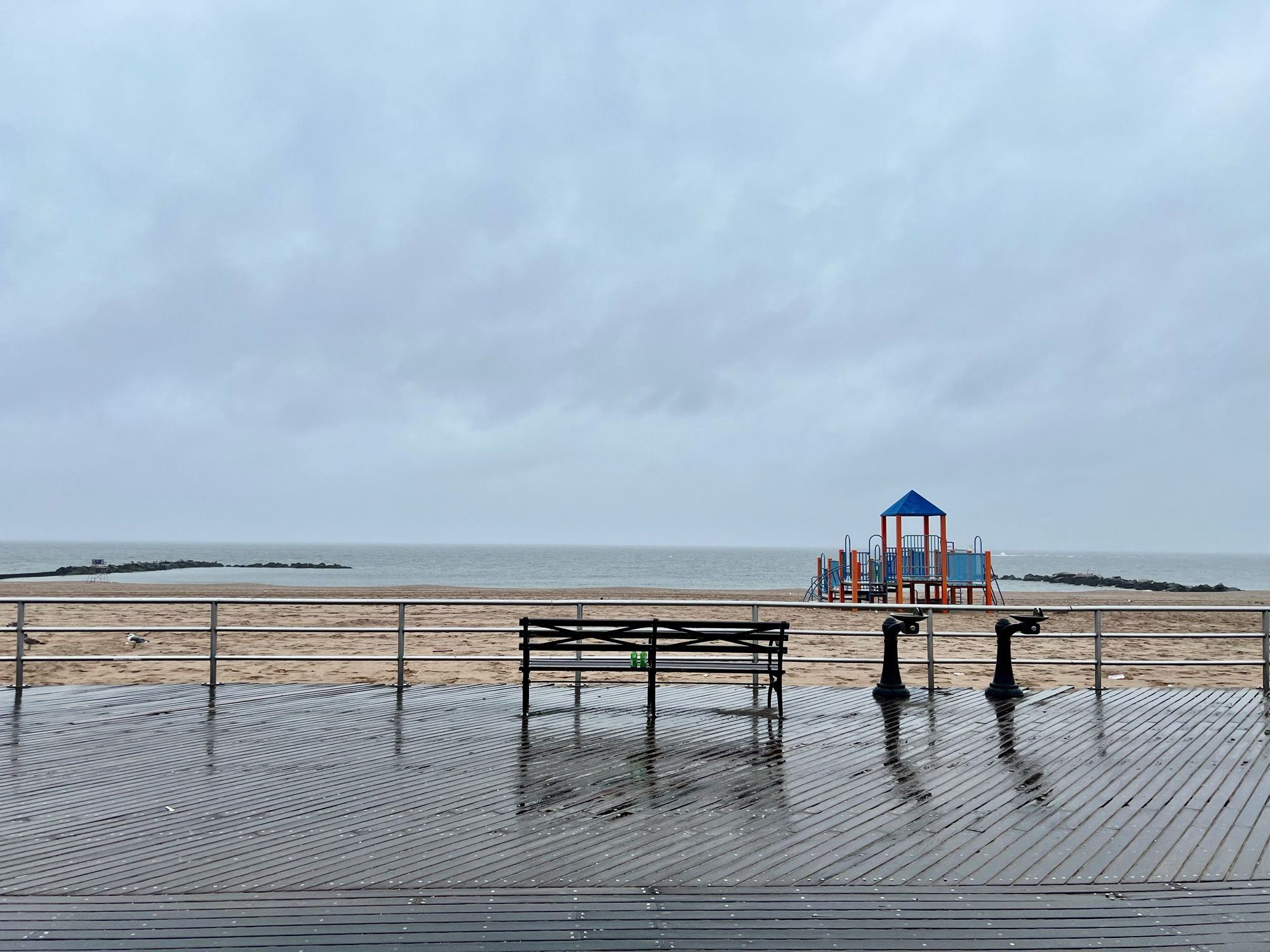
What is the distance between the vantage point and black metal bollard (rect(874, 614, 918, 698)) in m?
9.43

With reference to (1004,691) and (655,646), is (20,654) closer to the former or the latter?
(655,646)

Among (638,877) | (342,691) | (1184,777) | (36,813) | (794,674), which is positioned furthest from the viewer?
(794,674)

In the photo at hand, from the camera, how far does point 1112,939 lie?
367cm

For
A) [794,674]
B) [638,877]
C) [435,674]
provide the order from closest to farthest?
[638,877] → [435,674] → [794,674]

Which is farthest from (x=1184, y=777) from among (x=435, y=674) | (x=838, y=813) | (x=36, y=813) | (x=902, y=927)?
(x=435, y=674)

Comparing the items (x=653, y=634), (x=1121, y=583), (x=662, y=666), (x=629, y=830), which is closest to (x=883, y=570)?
(x=662, y=666)

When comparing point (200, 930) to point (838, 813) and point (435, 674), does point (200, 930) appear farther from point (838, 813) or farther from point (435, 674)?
point (435, 674)

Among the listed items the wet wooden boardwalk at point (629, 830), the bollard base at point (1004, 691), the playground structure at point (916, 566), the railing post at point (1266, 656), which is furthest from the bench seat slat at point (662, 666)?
the playground structure at point (916, 566)

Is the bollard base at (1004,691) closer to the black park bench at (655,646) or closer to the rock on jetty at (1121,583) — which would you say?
the black park bench at (655,646)

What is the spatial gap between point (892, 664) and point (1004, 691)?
1.28 metres

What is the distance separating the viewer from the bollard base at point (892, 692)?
31.2 ft

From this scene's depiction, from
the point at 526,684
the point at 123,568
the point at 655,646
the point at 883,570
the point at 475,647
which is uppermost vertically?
the point at 883,570

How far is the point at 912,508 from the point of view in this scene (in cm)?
3070

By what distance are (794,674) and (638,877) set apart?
10356 millimetres
